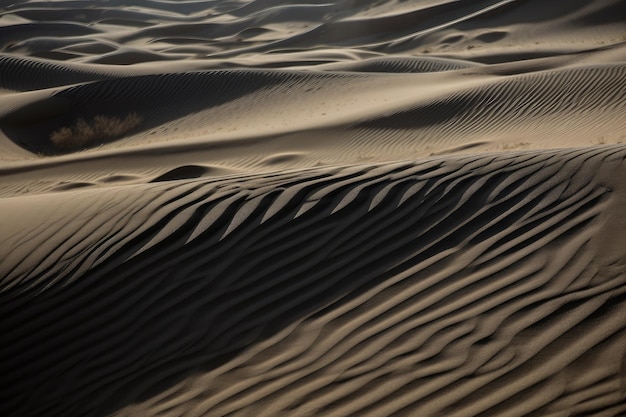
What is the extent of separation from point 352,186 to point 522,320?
1850 millimetres

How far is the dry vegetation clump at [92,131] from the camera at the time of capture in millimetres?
13008

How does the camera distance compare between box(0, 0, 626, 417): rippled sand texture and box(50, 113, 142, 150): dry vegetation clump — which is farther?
box(50, 113, 142, 150): dry vegetation clump

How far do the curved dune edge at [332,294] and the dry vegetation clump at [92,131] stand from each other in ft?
29.1

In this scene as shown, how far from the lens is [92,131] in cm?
1339

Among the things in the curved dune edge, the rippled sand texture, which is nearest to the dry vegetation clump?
the rippled sand texture

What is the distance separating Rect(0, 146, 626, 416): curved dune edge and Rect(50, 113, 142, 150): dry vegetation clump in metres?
8.87

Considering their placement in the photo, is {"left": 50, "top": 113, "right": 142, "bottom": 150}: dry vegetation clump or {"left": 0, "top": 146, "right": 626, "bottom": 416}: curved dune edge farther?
{"left": 50, "top": 113, "right": 142, "bottom": 150}: dry vegetation clump

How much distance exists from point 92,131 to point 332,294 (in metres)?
11.4

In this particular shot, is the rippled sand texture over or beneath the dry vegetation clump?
beneath

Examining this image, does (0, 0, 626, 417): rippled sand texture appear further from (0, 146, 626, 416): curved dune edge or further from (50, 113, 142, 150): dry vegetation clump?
(50, 113, 142, 150): dry vegetation clump

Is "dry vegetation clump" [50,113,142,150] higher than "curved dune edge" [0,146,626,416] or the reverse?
higher

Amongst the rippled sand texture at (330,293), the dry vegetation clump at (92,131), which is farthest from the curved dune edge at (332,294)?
the dry vegetation clump at (92,131)

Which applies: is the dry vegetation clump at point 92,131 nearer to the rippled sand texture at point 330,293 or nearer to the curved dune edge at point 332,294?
the rippled sand texture at point 330,293

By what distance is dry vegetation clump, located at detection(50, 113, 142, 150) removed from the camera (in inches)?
512
